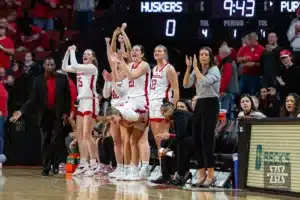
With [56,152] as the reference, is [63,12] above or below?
above

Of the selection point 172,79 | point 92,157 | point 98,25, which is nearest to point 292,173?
point 172,79

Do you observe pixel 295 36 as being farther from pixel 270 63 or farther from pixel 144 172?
pixel 144 172

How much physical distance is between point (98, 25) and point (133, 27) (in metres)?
1.43

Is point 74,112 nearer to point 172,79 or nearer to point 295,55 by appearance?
point 172,79

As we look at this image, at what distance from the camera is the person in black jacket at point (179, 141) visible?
11.4m

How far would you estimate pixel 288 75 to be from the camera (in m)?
14.8

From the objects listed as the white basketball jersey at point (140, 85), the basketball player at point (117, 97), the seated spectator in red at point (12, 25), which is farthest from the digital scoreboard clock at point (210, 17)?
the white basketball jersey at point (140, 85)

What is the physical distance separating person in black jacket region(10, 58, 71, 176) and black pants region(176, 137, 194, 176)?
9.51 ft

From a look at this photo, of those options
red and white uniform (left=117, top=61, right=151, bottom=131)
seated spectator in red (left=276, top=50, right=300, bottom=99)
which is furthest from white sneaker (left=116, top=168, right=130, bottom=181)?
seated spectator in red (left=276, top=50, right=300, bottom=99)

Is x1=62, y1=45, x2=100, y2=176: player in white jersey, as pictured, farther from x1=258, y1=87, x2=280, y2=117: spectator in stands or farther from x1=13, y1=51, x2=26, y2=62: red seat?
x1=13, y1=51, x2=26, y2=62: red seat

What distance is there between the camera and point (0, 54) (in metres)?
17.8

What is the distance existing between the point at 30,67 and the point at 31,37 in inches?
54.0

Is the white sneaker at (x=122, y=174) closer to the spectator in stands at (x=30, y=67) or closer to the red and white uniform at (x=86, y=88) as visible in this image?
the red and white uniform at (x=86, y=88)

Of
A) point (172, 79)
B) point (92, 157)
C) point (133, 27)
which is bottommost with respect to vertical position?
point (92, 157)
